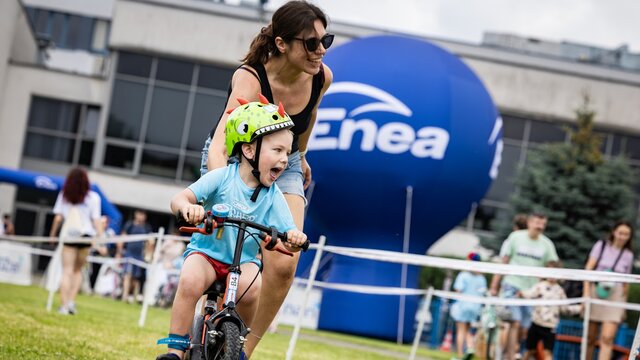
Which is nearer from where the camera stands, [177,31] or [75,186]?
[75,186]

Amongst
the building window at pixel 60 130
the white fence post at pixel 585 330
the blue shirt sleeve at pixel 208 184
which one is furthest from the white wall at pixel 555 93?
the blue shirt sleeve at pixel 208 184

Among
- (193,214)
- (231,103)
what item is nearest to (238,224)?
(193,214)

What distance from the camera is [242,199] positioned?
5176 millimetres

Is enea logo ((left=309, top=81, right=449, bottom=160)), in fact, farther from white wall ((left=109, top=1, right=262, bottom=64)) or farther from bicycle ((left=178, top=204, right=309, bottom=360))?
white wall ((left=109, top=1, right=262, bottom=64))

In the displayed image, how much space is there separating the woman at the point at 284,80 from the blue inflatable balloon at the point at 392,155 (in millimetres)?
10510

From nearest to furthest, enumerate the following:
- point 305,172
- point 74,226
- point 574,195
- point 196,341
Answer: point 196,341
point 305,172
point 74,226
point 574,195

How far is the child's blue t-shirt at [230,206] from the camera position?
16.8 feet

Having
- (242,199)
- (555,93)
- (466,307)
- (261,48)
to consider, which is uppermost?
(555,93)

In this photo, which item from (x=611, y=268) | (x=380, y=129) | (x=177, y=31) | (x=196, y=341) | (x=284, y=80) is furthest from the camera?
(x=177, y=31)

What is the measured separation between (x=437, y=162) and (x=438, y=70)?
5.07ft

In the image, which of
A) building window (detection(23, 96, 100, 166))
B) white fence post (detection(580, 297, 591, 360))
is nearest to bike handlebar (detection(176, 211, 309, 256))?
white fence post (detection(580, 297, 591, 360))

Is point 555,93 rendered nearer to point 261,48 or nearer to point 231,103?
point 261,48

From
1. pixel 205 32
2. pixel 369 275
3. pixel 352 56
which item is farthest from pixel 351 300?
pixel 205 32

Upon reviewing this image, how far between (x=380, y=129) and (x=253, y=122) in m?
11.6
